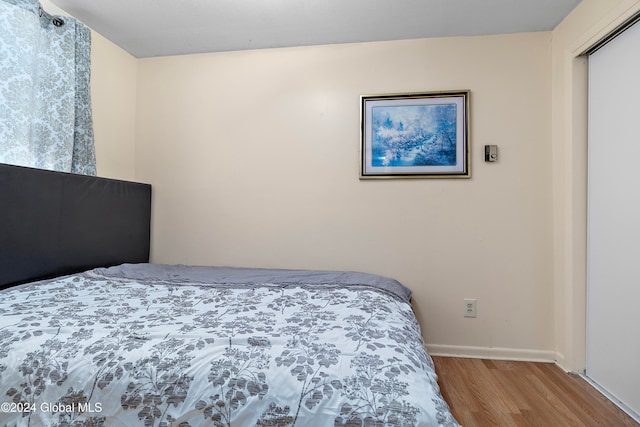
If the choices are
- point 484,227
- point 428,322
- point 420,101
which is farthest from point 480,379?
point 420,101

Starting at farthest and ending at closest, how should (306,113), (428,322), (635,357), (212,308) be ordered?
(306,113) < (428,322) < (635,357) < (212,308)

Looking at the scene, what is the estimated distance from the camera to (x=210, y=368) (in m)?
0.88

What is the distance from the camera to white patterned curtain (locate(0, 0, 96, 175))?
5.42 feet

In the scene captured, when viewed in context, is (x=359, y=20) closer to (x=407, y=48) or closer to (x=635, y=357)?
(x=407, y=48)

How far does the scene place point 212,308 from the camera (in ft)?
4.50

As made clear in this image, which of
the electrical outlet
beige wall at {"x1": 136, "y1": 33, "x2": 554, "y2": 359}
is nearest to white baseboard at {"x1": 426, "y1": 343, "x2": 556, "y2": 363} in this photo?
beige wall at {"x1": 136, "y1": 33, "x2": 554, "y2": 359}

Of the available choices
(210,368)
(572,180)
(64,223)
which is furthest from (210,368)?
(572,180)

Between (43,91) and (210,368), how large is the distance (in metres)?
1.98

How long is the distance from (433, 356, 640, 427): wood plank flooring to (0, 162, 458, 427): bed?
2.59 feet

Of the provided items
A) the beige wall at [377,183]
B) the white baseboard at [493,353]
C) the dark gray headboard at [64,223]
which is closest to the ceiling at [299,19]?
the beige wall at [377,183]

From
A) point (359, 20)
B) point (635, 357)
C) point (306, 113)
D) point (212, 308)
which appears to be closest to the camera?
point (212, 308)

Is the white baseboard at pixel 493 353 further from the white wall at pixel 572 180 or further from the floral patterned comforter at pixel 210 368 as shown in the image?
the floral patterned comforter at pixel 210 368

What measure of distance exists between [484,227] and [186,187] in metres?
2.22

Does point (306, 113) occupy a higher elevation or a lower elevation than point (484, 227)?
higher
